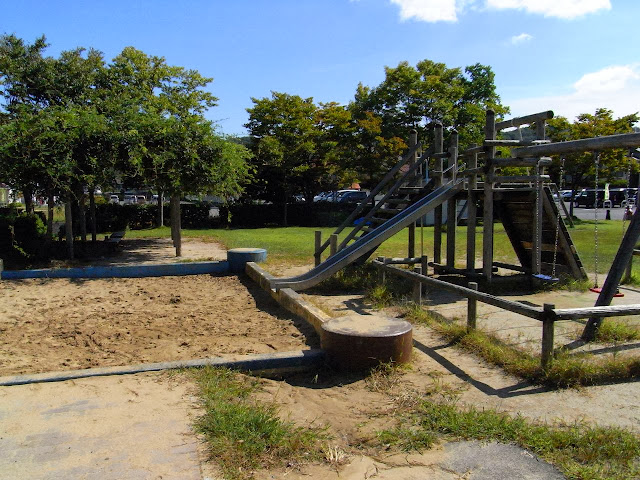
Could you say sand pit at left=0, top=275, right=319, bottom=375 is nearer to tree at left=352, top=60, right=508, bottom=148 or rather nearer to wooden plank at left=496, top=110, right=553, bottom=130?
wooden plank at left=496, top=110, right=553, bottom=130

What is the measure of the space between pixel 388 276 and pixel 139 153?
20.0ft

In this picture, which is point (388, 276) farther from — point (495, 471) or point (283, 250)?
point (495, 471)

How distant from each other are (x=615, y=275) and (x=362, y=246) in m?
3.50

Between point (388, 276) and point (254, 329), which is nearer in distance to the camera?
point (254, 329)

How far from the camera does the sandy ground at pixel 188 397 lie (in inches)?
125

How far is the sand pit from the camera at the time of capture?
5434 mm

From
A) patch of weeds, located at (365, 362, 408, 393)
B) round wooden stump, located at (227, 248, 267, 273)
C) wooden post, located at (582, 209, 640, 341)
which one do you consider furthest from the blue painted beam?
wooden post, located at (582, 209, 640, 341)

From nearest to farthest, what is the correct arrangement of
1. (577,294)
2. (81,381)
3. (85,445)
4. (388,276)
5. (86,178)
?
(85,445) → (81,381) → (577,294) → (388,276) → (86,178)

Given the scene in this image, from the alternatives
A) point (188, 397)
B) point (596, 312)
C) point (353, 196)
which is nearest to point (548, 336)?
point (596, 312)

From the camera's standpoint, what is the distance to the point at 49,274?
33.7 ft

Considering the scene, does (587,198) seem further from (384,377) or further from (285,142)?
(384,377)

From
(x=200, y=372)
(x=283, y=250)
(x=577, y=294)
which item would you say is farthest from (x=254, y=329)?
(x=283, y=250)

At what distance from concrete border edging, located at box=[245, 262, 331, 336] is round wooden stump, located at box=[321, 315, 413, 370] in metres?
0.46

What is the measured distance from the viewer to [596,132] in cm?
2536
